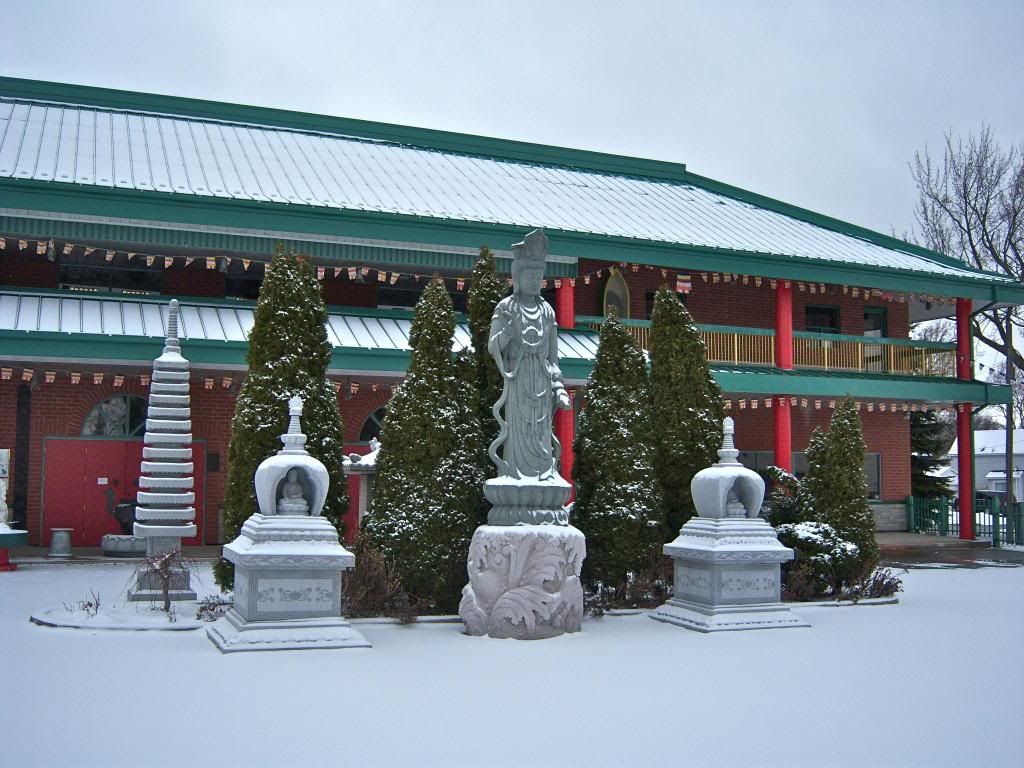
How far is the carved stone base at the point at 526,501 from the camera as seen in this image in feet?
34.7

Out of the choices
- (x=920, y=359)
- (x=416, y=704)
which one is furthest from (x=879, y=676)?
(x=920, y=359)

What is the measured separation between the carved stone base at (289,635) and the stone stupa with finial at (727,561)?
3808 mm

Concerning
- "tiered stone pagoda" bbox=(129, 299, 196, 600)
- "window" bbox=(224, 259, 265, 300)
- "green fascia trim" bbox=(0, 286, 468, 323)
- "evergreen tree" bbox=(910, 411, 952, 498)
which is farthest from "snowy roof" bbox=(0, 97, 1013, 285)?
"evergreen tree" bbox=(910, 411, 952, 498)

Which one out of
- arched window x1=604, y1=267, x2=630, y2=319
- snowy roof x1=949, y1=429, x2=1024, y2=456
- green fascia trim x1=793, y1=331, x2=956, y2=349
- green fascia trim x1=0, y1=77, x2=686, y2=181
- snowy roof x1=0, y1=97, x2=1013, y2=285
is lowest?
snowy roof x1=949, y1=429, x2=1024, y2=456

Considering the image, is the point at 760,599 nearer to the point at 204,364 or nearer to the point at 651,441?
the point at 651,441

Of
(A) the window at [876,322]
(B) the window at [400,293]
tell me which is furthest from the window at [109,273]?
(A) the window at [876,322]

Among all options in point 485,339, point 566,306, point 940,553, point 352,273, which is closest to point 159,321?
point 352,273

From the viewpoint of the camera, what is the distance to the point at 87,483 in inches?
752

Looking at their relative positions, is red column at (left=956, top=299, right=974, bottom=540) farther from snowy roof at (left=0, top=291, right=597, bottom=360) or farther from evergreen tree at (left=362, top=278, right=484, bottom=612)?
evergreen tree at (left=362, top=278, right=484, bottom=612)

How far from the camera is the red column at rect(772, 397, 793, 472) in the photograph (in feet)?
71.7

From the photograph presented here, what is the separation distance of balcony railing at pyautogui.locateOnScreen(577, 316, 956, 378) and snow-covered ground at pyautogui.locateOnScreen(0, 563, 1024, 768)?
1225 centimetres

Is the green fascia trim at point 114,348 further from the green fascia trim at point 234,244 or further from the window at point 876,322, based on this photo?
the window at point 876,322

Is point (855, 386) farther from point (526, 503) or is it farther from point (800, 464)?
point (526, 503)

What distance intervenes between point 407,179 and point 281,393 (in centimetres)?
1252
